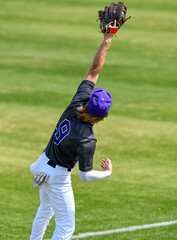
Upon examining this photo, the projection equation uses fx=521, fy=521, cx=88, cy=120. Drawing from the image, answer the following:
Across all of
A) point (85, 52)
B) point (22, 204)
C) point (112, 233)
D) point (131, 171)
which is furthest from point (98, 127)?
point (85, 52)

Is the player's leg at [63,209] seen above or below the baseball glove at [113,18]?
below

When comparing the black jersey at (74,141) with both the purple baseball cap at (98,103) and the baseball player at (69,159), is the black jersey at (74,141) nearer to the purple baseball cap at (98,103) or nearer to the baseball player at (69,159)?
the baseball player at (69,159)

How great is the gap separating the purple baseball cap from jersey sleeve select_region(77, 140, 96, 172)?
348 mm

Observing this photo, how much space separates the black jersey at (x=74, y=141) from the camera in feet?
19.3

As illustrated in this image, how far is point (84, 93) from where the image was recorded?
20.8 ft

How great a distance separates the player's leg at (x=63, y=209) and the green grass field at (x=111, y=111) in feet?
4.93

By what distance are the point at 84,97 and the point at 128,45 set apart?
1429 cm

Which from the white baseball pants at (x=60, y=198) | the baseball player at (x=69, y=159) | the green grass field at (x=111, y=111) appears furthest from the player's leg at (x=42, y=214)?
the green grass field at (x=111, y=111)

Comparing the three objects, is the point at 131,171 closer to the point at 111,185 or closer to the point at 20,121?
the point at 111,185

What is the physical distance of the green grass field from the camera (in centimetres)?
860

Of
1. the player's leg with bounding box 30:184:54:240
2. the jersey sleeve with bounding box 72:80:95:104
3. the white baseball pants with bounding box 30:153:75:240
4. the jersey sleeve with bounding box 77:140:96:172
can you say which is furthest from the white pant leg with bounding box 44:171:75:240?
the jersey sleeve with bounding box 72:80:95:104

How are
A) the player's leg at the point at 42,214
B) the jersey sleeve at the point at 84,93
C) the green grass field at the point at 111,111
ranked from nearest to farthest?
the jersey sleeve at the point at 84,93
the player's leg at the point at 42,214
the green grass field at the point at 111,111

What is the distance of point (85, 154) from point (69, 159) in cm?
38

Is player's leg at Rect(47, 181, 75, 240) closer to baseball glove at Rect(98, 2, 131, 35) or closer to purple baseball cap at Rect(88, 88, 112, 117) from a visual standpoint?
purple baseball cap at Rect(88, 88, 112, 117)
